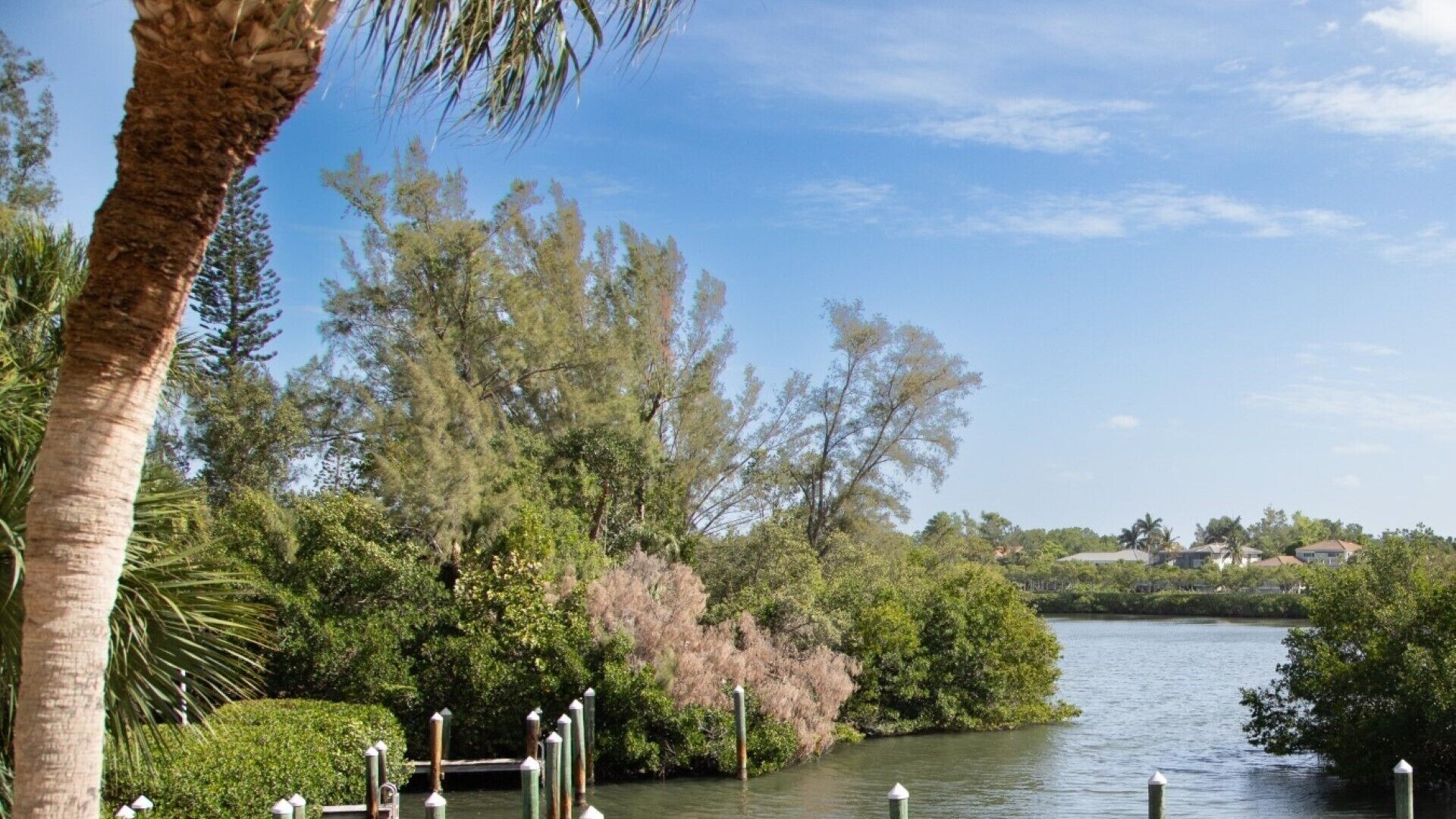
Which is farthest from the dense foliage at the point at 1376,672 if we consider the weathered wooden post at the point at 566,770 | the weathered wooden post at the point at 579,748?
the weathered wooden post at the point at 566,770

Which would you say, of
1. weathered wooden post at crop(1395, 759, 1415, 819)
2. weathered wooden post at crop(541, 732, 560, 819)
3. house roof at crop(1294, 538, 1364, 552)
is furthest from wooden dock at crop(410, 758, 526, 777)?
house roof at crop(1294, 538, 1364, 552)

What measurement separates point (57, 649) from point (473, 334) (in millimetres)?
22997

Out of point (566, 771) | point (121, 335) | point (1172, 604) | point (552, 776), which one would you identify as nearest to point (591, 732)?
point (566, 771)

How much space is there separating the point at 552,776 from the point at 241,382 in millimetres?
17251

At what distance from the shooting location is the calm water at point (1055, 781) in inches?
763

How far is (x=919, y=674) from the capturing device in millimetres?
28438

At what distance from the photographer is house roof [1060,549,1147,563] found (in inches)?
4432

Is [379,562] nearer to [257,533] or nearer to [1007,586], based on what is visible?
[257,533]

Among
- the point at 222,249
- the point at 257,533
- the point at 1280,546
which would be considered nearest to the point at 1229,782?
the point at 257,533

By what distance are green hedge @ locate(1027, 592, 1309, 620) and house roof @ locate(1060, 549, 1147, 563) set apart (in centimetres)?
2694

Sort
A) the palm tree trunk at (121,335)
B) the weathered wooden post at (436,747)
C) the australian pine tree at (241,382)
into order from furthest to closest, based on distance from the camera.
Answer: the australian pine tree at (241,382) → the weathered wooden post at (436,747) → the palm tree trunk at (121,335)

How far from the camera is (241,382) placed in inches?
1167

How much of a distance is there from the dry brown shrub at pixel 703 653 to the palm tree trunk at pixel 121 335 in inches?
669

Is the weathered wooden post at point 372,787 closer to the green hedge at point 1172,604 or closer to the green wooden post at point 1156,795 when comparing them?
the green wooden post at point 1156,795
